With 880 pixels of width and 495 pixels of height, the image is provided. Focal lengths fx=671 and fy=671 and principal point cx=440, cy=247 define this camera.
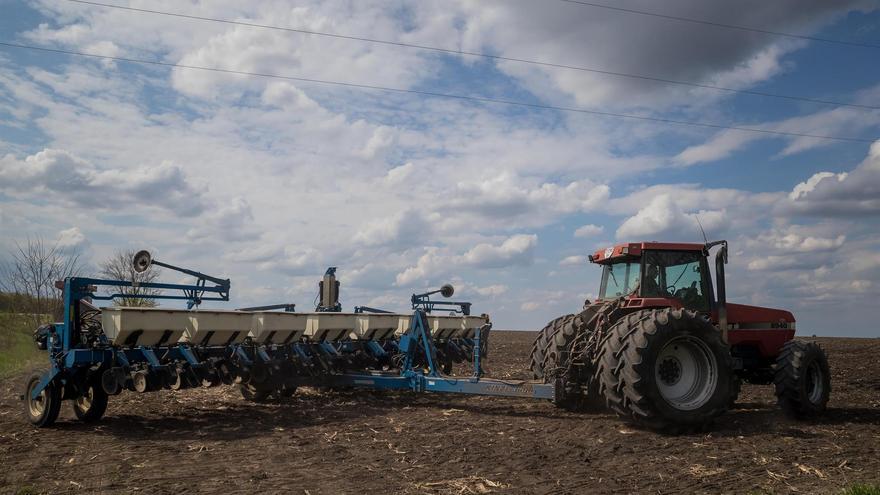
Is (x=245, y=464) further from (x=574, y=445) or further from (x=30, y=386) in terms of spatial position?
(x=30, y=386)

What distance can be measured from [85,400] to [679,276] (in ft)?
28.8

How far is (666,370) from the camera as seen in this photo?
338 inches

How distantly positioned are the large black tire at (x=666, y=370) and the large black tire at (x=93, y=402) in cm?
691

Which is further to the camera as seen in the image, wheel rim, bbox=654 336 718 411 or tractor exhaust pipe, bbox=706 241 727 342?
tractor exhaust pipe, bbox=706 241 727 342

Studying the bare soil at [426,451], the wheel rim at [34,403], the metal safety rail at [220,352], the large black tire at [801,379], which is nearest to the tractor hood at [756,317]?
the large black tire at [801,379]

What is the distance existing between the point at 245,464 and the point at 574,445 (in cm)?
366

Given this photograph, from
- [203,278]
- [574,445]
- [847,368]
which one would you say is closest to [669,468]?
[574,445]

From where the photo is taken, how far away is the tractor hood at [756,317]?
10.1 meters

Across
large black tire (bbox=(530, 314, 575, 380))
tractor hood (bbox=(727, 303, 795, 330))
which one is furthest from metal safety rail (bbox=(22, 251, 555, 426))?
tractor hood (bbox=(727, 303, 795, 330))

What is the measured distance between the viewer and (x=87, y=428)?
928cm

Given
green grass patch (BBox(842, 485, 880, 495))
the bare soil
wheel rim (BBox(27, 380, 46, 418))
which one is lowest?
the bare soil

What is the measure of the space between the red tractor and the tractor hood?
0.02m

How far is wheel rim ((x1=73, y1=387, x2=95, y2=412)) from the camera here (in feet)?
31.4

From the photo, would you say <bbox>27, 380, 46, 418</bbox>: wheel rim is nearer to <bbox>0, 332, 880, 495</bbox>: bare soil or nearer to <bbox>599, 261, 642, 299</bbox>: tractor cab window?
<bbox>0, 332, 880, 495</bbox>: bare soil
